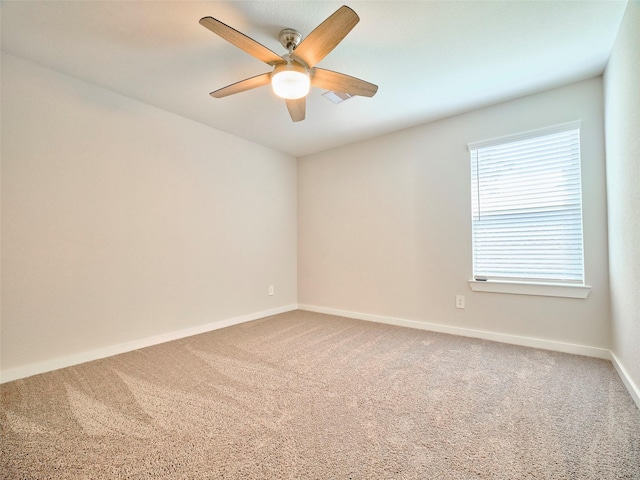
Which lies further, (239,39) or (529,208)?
(529,208)

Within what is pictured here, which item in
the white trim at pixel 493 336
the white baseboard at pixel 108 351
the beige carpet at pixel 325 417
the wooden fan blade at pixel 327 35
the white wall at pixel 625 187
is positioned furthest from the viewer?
the white trim at pixel 493 336

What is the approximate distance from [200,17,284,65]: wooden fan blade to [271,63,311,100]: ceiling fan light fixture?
0.07 metres

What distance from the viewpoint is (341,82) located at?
77.3 inches

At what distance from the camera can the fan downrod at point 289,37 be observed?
1888mm

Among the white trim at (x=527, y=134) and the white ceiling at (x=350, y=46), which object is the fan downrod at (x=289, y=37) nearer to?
the white ceiling at (x=350, y=46)

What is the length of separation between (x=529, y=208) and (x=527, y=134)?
2.33 feet

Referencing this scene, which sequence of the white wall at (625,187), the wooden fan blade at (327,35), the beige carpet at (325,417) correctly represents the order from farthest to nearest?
the white wall at (625,187)
the wooden fan blade at (327,35)
the beige carpet at (325,417)

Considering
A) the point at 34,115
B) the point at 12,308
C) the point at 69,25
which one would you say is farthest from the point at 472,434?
the point at 34,115

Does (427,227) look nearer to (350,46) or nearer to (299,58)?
(350,46)

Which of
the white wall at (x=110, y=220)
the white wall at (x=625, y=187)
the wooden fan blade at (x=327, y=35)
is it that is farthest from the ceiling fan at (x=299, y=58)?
the white wall at (x=625, y=187)

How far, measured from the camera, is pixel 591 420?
1.56 metres

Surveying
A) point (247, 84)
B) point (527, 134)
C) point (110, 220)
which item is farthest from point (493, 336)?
point (110, 220)

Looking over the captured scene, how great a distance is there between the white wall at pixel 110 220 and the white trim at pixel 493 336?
1.55m

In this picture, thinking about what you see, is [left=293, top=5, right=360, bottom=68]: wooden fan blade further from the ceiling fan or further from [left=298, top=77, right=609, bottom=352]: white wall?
[left=298, top=77, right=609, bottom=352]: white wall
